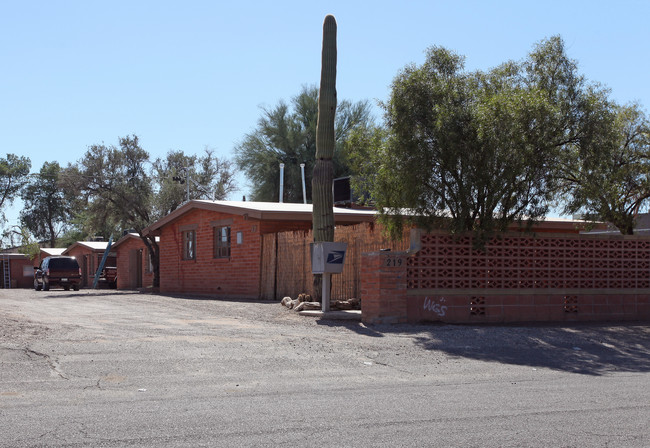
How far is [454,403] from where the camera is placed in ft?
24.2

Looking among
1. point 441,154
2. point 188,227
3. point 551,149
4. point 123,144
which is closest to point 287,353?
point 441,154

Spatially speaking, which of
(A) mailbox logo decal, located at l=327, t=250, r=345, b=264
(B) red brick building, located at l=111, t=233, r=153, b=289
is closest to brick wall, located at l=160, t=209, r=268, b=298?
(B) red brick building, located at l=111, t=233, r=153, b=289

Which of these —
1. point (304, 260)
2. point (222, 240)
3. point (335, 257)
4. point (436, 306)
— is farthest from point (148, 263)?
point (436, 306)

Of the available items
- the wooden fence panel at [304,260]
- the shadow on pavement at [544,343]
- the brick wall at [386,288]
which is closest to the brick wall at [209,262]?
the wooden fence panel at [304,260]

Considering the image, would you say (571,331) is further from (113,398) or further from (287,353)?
(113,398)

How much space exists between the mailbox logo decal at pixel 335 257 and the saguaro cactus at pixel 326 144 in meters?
0.84

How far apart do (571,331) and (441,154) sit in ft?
14.2

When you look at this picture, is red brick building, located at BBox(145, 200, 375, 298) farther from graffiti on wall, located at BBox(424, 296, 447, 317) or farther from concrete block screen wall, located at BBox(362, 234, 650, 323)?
graffiti on wall, located at BBox(424, 296, 447, 317)

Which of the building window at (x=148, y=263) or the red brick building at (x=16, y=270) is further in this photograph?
the red brick building at (x=16, y=270)

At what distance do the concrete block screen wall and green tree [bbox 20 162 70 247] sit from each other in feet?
219

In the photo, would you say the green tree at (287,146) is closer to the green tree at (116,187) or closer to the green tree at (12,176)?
the green tree at (116,187)

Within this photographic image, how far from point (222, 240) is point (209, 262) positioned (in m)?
1.17

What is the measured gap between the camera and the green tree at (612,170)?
50.9 feet

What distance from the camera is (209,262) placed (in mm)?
26969
